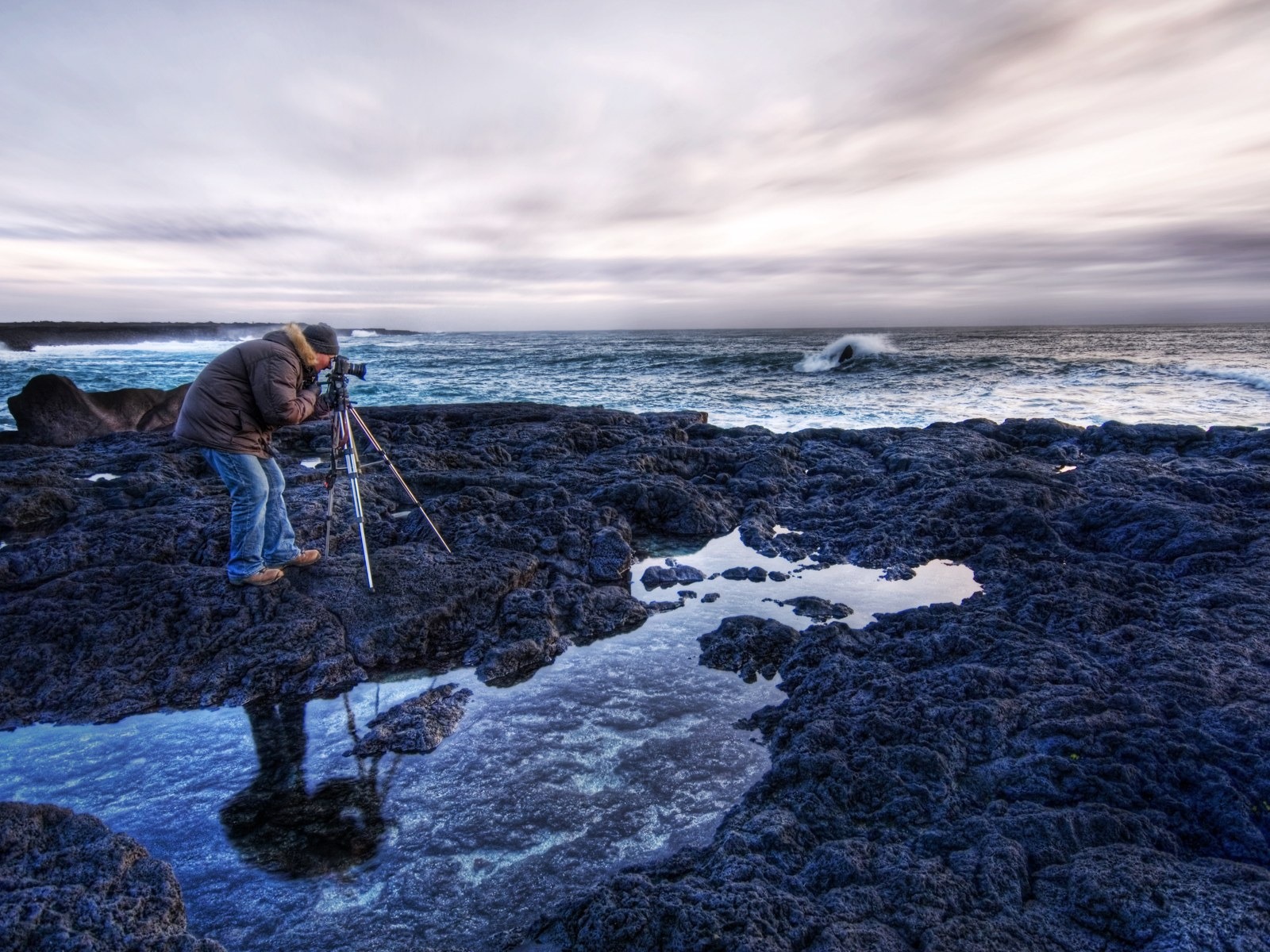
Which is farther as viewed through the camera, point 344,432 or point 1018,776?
point 344,432

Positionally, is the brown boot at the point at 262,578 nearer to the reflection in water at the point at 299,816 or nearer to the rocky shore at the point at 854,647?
the rocky shore at the point at 854,647

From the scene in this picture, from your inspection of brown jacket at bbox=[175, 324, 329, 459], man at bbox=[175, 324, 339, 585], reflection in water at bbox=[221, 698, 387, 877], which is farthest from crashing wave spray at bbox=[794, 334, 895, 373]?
reflection in water at bbox=[221, 698, 387, 877]

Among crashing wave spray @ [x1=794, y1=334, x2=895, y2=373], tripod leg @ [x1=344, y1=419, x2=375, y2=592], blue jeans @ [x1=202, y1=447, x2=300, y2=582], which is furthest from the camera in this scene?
crashing wave spray @ [x1=794, y1=334, x2=895, y2=373]

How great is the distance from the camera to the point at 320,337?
5.12 m

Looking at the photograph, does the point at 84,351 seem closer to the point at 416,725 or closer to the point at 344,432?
the point at 344,432

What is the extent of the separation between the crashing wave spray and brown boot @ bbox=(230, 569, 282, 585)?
30830 millimetres

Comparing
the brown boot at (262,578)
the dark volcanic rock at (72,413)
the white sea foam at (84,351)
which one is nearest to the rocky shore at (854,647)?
the brown boot at (262,578)

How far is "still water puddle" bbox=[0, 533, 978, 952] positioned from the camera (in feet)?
8.58

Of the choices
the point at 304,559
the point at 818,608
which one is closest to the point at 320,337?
the point at 304,559

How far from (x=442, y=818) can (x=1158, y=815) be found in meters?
3.13

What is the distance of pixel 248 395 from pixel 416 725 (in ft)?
9.25

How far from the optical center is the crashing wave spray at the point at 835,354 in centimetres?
3506

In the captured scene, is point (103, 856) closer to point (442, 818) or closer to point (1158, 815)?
point (442, 818)

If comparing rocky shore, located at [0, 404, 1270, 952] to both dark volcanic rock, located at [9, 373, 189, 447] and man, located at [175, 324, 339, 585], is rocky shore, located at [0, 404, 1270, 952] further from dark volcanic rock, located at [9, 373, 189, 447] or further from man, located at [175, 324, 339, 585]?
dark volcanic rock, located at [9, 373, 189, 447]
